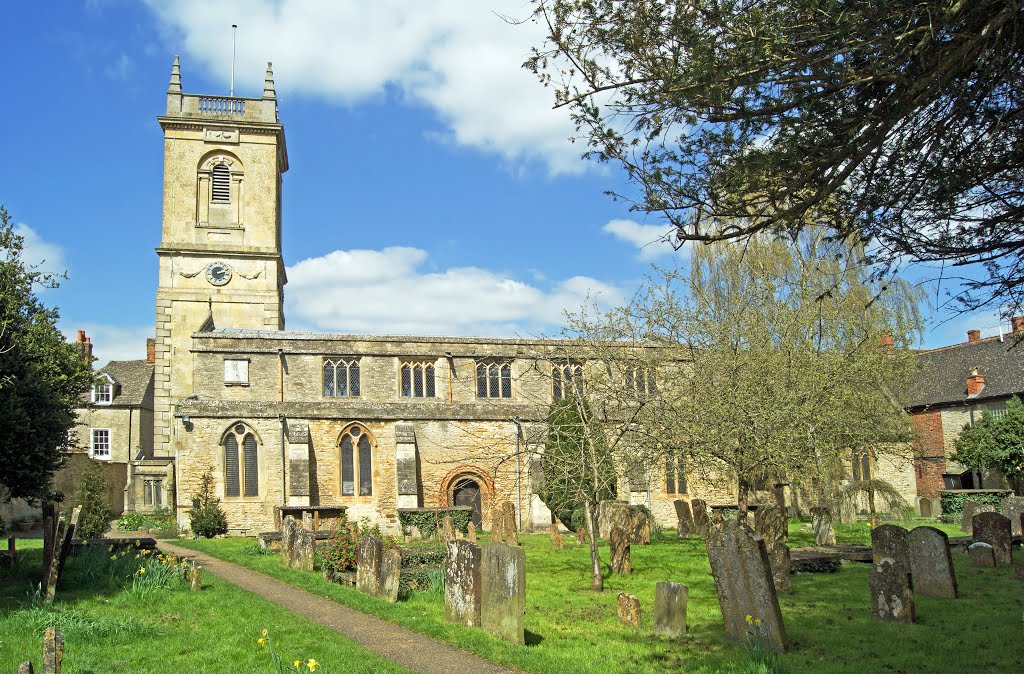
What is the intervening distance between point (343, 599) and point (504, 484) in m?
18.2

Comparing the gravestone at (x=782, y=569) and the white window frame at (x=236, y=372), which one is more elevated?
the white window frame at (x=236, y=372)

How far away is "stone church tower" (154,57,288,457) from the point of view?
121 ft

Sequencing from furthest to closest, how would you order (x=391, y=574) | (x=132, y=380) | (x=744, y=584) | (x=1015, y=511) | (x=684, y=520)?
(x=132, y=380)
(x=684, y=520)
(x=1015, y=511)
(x=391, y=574)
(x=744, y=584)

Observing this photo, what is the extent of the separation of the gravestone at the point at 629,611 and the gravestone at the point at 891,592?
10.2 ft

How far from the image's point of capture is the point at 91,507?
2433 cm

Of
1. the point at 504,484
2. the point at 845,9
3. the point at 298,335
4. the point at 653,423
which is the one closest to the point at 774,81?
the point at 845,9

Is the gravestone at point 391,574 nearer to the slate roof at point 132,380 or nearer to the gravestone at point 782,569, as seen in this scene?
the gravestone at point 782,569

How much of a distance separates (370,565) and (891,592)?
8027mm

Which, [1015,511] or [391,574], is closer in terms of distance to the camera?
[391,574]

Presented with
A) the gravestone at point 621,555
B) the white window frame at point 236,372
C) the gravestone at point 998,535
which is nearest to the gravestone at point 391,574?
the gravestone at point 621,555

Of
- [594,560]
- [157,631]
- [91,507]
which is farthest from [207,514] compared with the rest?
[157,631]

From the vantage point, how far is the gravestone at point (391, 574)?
44.0ft

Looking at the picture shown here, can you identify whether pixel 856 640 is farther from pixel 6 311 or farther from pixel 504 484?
pixel 504 484

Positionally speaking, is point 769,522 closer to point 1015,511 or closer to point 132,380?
point 1015,511
